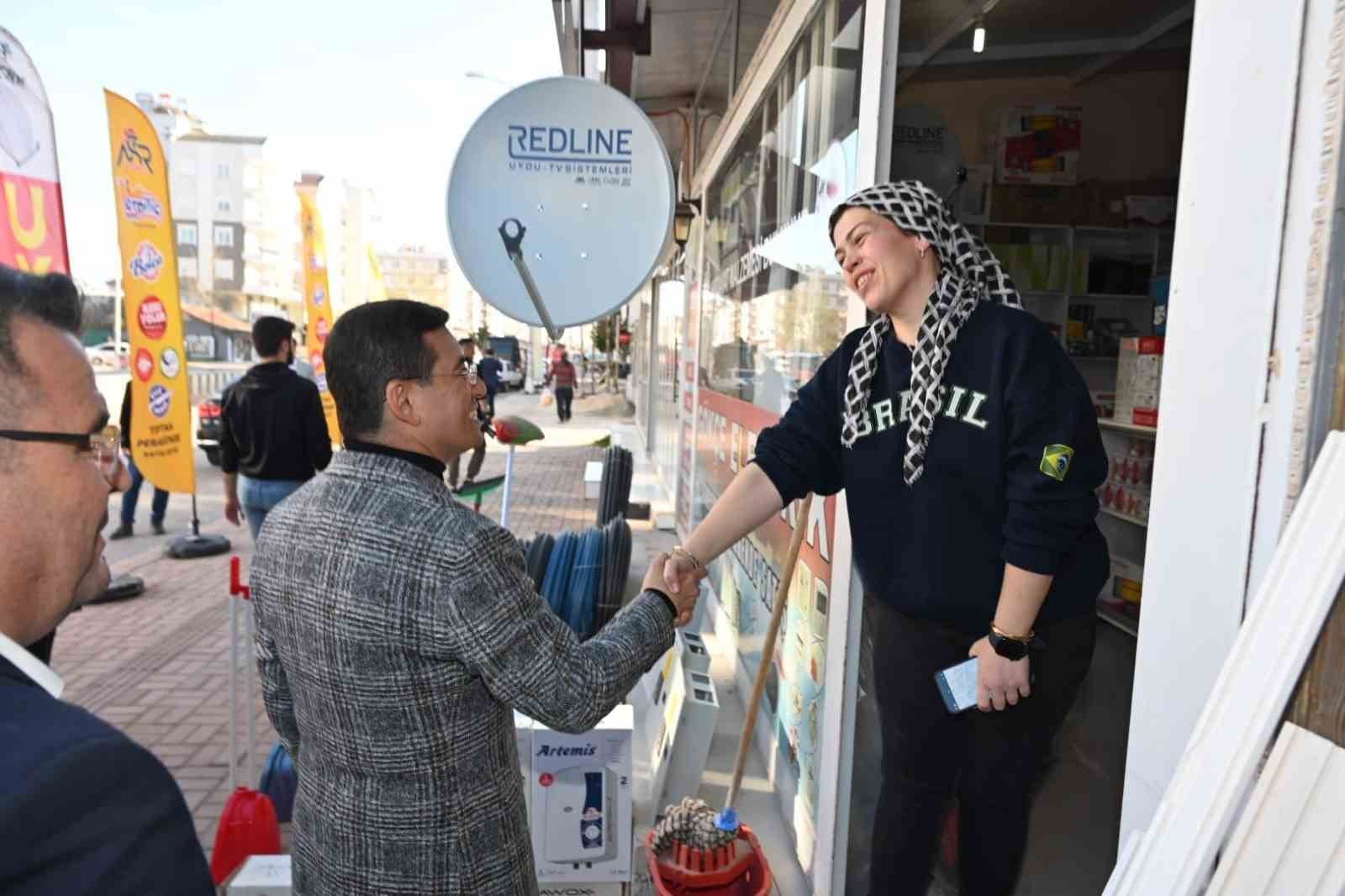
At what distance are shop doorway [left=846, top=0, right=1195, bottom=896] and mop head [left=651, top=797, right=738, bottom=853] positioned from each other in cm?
168

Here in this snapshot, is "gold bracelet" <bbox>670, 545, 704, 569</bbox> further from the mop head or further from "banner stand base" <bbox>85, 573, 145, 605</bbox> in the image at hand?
"banner stand base" <bbox>85, 573, 145, 605</bbox>

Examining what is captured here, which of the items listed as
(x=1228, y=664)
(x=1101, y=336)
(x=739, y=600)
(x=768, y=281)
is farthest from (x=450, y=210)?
(x=1101, y=336)

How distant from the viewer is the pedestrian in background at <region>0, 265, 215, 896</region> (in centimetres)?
63

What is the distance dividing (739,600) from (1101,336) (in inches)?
102

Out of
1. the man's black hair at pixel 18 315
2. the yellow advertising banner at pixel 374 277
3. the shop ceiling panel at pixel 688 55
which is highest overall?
the shop ceiling panel at pixel 688 55

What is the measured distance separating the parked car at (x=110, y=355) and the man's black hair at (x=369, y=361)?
27.4 m

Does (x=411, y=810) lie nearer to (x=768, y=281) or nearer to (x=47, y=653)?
(x=47, y=653)

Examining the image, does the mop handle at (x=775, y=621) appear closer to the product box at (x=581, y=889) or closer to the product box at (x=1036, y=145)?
the product box at (x=581, y=889)

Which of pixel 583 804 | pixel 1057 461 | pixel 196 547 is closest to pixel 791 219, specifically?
pixel 1057 461

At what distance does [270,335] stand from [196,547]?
330 centimetres

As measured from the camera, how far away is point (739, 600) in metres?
4.63

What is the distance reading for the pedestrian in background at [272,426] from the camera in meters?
4.93

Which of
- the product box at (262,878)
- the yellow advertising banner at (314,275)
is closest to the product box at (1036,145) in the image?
the product box at (262,878)

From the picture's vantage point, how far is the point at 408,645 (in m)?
1.38
